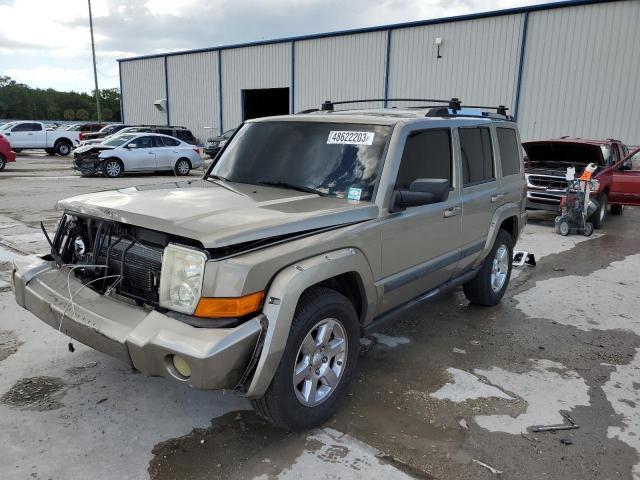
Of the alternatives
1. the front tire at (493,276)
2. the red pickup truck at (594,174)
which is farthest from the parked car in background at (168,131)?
the front tire at (493,276)

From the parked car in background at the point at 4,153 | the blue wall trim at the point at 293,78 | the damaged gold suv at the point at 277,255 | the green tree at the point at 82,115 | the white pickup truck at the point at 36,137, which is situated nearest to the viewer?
the damaged gold suv at the point at 277,255

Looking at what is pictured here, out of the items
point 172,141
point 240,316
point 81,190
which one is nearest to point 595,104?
point 172,141

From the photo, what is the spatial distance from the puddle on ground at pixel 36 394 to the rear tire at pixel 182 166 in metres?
16.1

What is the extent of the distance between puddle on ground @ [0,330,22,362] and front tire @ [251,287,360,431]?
91.2 inches

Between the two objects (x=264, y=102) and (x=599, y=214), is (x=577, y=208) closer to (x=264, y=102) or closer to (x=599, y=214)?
(x=599, y=214)

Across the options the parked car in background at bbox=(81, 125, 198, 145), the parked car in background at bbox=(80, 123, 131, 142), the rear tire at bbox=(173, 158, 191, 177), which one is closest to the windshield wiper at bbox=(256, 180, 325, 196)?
the rear tire at bbox=(173, 158, 191, 177)

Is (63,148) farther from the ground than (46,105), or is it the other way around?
(46,105)

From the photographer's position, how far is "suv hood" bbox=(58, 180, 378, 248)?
104 inches

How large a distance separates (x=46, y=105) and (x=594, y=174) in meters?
93.6

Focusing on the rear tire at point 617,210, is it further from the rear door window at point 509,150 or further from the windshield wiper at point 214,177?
the windshield wiper at point 214,177

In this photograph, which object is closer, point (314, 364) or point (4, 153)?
point (314, 364)

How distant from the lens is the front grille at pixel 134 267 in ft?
9.15

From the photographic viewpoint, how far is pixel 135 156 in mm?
17734

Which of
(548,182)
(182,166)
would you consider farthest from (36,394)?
(182,166)
